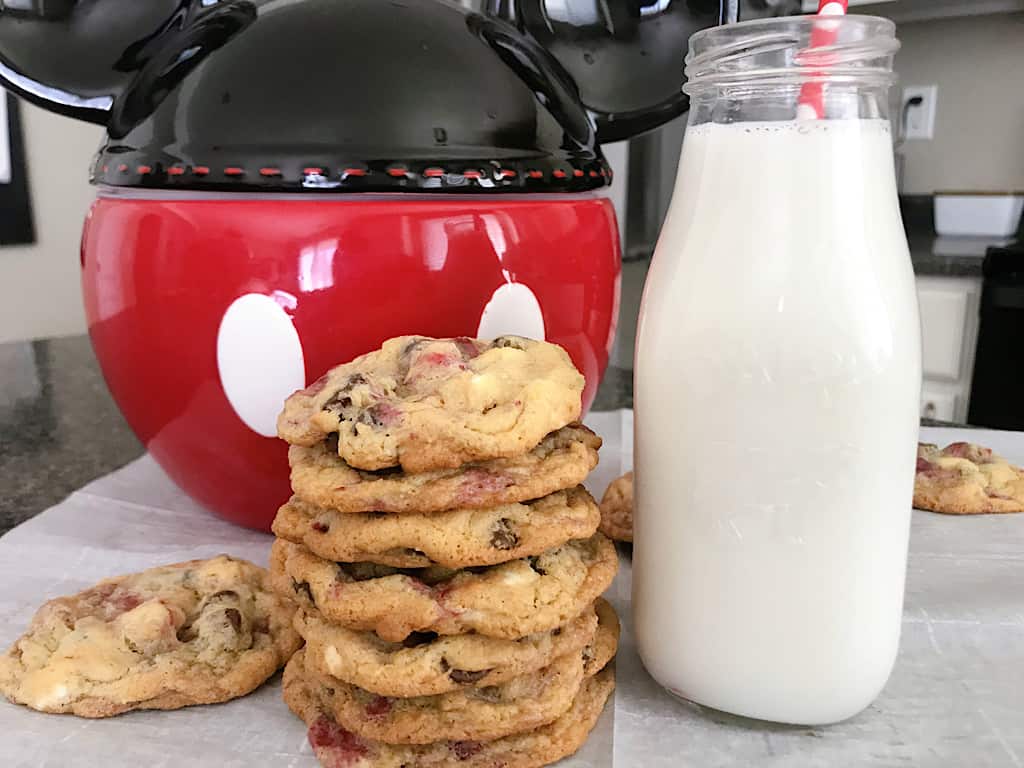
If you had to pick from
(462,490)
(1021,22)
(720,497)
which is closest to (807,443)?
(720,497)

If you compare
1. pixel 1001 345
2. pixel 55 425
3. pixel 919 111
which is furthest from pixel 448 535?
pixel 919 111

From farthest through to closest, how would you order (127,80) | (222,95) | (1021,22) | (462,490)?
(1021,22) < (127,80) < (222,95) < (462,490)

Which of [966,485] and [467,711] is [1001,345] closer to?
[966,485]

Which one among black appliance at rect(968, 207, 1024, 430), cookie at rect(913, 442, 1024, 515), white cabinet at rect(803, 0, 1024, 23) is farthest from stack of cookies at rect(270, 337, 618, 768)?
white cabinet at rect(803, 0, 1024, 23)

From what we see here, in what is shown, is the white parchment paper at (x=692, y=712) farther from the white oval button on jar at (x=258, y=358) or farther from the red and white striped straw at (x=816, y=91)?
the red and white striped straw at (x=816, y=91)

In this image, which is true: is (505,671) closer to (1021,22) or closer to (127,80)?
(127,80)

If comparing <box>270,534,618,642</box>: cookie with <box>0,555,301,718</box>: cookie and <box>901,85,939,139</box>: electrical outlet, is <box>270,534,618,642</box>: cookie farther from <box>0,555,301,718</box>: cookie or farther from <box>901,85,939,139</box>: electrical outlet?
<box>901,85,939,139</box>: electrical outlet

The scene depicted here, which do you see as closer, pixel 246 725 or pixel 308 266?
pixel 246 725
